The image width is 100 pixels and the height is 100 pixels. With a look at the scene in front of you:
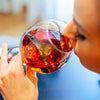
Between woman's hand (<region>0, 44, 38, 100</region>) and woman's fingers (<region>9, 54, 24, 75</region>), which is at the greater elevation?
woman's fingers (<region>9, 54, 24, 75</region>)

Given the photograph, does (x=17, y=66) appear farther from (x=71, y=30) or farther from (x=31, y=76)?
(x=71, y=30)

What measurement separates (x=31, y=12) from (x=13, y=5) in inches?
8.9

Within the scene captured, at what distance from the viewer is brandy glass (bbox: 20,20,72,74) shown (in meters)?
0.56

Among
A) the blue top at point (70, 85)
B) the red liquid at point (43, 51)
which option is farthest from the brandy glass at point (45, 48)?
the blue top at point (70, 85)

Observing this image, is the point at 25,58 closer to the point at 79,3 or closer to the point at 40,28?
the point at 40,28

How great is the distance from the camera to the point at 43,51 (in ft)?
1.83

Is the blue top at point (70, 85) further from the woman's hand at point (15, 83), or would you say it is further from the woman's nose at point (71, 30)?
the woman's nose at point (71, 30)

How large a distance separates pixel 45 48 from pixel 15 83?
153 mm

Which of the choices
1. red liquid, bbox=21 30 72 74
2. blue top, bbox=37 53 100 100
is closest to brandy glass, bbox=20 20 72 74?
red liquid, bbox=21 30 72 74

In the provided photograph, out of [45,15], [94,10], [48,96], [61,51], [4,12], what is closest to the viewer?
[94,10]

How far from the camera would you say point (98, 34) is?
42 centimetres

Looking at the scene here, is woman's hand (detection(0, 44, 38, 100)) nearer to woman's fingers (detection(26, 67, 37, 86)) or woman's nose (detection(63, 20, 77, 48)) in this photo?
woman's fingers (detection(26, 67, 37, 86))

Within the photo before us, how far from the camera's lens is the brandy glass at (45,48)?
556 millimetres

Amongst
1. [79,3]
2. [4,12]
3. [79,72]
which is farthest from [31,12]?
[79,3]
